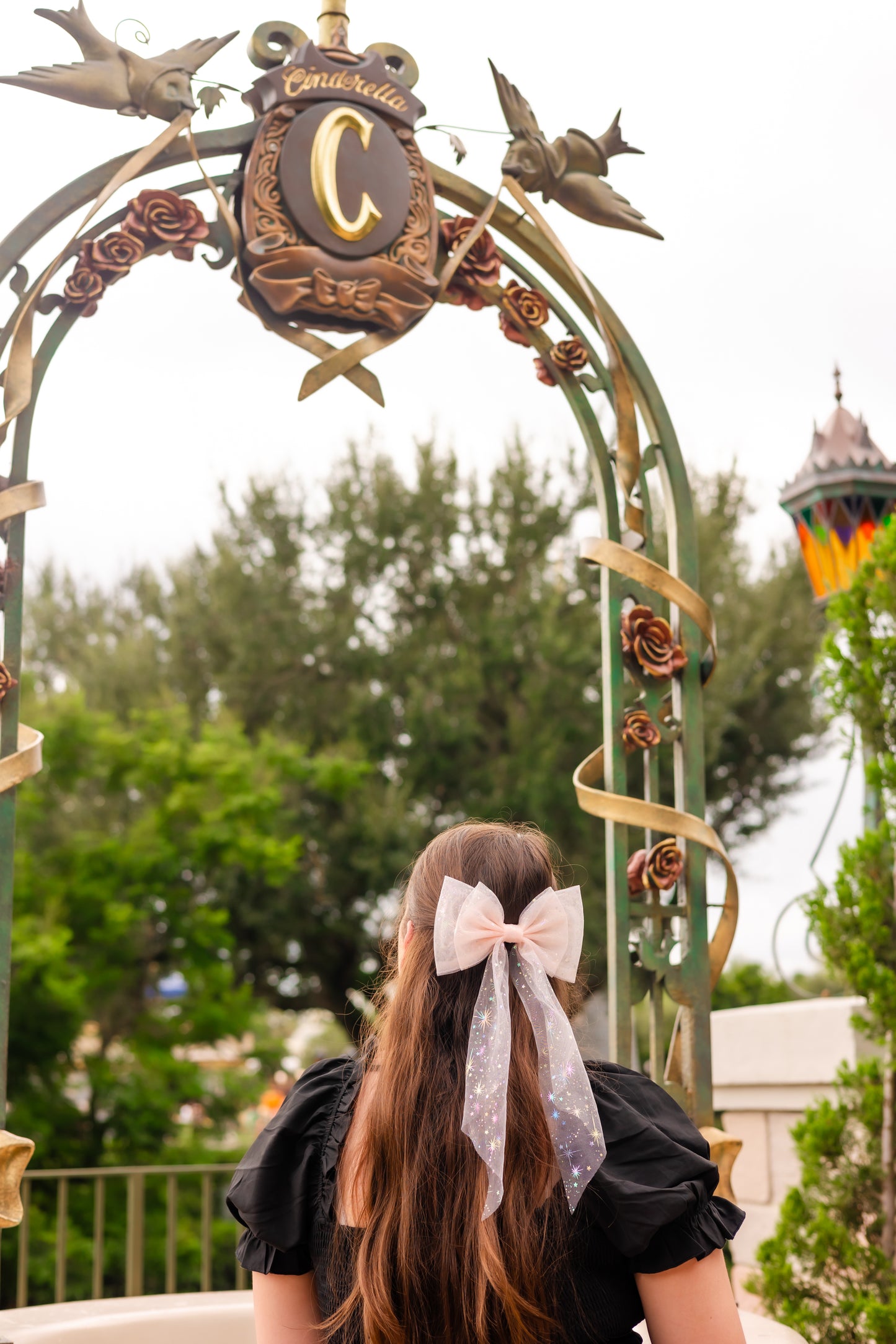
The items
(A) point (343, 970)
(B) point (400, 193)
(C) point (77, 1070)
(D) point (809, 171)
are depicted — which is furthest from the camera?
(A) point (343, 970)

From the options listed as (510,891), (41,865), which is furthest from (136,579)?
(510,891)

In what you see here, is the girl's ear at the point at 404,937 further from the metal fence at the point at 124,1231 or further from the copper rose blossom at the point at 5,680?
the metal fence at the point at 124,1231

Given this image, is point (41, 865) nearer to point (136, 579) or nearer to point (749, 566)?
point (136, 579)

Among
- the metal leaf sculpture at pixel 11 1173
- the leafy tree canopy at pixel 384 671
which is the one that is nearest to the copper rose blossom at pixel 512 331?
the metal leaf sculpture at pixel 11 1173

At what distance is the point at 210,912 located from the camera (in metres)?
6.82

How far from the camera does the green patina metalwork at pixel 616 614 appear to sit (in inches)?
82.0

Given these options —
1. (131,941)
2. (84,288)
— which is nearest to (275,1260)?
(84,288)

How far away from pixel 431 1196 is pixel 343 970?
9112 mm

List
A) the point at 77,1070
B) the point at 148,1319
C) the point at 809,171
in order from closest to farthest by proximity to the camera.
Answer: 1. the point at 148,1319
2. the point at 809,171
3. the point at 77,1070

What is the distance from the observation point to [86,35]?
211cm

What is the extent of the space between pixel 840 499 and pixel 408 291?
6.09 feet

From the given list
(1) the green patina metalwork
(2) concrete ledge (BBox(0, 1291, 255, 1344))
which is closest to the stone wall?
(1) the green patina metalwork

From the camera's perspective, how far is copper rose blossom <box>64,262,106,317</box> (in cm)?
215

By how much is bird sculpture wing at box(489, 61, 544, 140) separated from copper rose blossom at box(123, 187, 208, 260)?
66 cm
